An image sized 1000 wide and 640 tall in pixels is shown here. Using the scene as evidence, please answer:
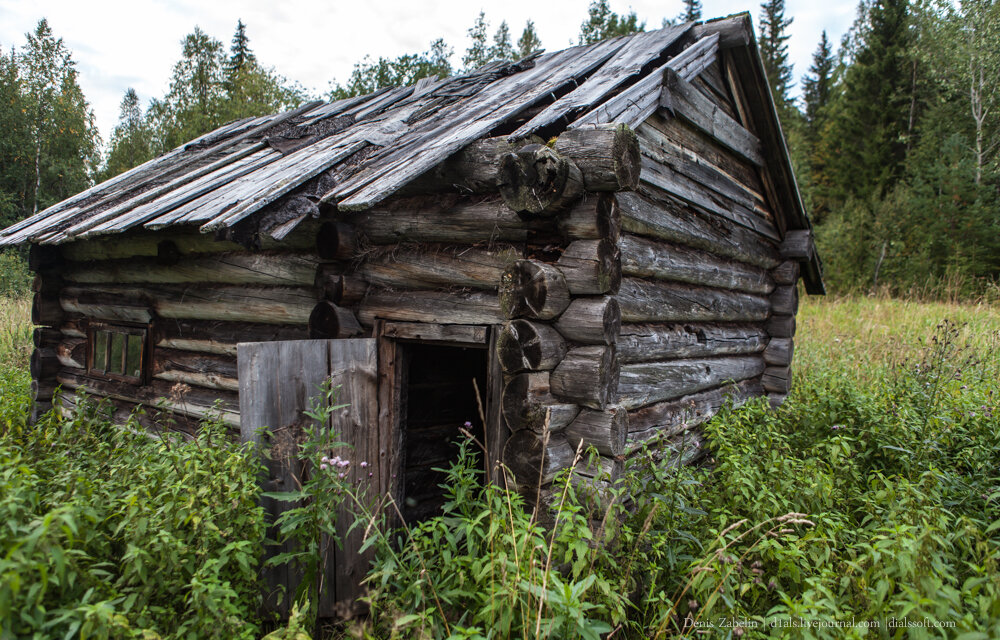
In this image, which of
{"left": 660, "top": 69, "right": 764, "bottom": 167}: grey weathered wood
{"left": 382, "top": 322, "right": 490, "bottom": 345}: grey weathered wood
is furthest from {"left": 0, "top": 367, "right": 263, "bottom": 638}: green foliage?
{"left": 660, "top": 69, "right": 764, "bottom": 167}: grey weathered wood

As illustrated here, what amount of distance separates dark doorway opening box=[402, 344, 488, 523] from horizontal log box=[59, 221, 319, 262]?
1.37m

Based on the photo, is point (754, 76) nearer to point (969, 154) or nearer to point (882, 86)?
point (969, 154)

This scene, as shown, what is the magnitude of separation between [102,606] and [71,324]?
6.36 meters

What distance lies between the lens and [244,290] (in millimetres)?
4652

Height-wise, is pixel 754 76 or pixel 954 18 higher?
pixel 954 18

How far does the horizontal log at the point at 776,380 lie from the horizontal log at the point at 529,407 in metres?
4.41

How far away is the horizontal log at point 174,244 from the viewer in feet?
13.1

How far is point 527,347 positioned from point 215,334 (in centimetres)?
344

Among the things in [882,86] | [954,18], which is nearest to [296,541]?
[954,18]

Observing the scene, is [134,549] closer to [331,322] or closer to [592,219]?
[331,322]

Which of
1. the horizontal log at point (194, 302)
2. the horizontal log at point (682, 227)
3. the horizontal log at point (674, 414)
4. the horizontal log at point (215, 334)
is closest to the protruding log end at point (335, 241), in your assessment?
the horizontal log at point (194, 302)

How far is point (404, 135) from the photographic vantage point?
430cm

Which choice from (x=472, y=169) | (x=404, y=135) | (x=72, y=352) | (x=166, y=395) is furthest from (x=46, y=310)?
(x=472, y=169)

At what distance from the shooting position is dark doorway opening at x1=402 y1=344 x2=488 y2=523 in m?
4.98
